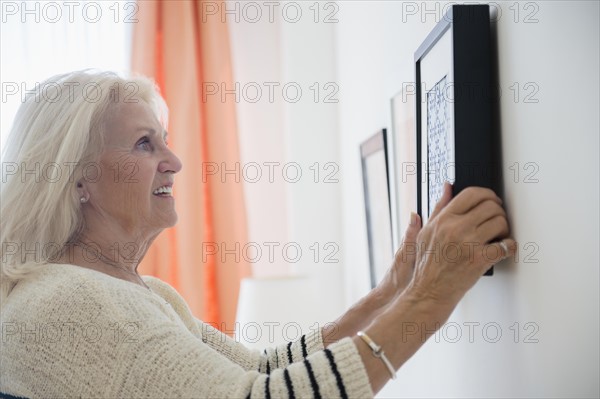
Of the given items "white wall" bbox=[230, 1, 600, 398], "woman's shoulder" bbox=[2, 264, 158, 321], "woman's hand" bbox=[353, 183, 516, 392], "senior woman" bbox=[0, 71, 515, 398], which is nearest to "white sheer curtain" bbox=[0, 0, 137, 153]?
"white wall" bbox=[230, 1, 600, 398]

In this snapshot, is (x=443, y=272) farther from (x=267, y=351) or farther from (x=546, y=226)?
(x=267, y=351)

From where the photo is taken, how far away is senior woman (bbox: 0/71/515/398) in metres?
1.00

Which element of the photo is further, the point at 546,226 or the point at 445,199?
the point at 445,199

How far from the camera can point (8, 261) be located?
1.27 metres

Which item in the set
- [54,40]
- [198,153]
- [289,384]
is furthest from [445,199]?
[54,40]

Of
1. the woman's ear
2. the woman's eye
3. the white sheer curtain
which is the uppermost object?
the white sheer curtain

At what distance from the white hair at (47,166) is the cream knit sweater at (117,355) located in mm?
126

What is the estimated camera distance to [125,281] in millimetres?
1198

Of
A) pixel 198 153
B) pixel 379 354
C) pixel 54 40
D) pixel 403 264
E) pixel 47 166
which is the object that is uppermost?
pixel 54 40

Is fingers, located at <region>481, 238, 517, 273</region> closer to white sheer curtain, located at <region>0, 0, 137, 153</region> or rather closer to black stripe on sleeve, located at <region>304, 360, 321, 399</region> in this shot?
black stripe on sleeve, located at <region>304, 360, 321, 399</region>

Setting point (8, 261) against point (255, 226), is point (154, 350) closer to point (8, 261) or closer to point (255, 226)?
point (8, 261)

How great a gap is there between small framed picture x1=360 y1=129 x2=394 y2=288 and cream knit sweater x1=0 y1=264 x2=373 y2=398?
0.85m

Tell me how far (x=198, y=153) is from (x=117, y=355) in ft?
6.61

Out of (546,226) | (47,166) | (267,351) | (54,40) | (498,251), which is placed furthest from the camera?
(54,40)
